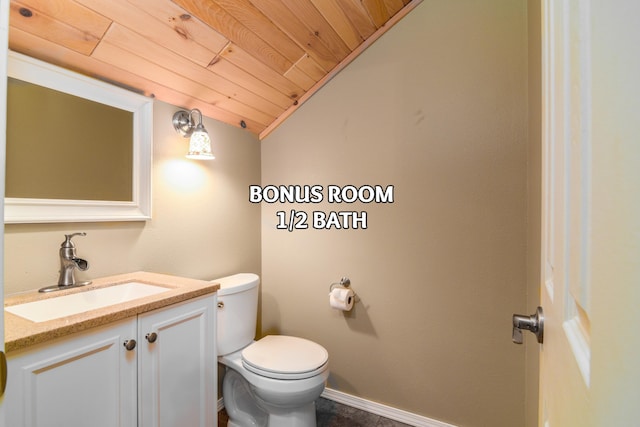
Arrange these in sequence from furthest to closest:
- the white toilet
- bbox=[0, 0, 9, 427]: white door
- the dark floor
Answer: the dark floor, the white toilet, bbox=[0, 0, 9, 427]: white door

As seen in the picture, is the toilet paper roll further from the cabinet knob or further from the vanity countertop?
the cabinet knob

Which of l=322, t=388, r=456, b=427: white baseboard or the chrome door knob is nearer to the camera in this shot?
the chrome door knob

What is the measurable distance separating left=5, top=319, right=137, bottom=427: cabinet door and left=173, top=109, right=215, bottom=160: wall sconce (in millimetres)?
919

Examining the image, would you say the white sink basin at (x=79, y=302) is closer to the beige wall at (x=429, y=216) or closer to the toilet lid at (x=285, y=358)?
the toilet lid at (x=285, y=358)

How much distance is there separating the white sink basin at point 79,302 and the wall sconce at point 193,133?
2.32 ft

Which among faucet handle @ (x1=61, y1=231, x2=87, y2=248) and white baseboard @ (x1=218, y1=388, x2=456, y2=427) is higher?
faucet handle @ (x1=61, y1=231, x2=87, y2=248)

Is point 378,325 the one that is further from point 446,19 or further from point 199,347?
point 446,19

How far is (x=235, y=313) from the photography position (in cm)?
167

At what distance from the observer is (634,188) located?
0.16 meters

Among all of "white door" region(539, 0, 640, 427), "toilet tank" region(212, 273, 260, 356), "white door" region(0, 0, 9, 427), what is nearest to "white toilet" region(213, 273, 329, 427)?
"toilet tank" region(212, 273, 260, 356)

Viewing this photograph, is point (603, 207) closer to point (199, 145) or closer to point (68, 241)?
point (68, 241)

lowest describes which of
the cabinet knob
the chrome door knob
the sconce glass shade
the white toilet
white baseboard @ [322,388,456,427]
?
white baseboard @ [322,388,456,427]

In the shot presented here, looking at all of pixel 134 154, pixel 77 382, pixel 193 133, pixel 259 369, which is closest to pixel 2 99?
pixel 77 382

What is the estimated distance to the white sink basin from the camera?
1.03 meters
